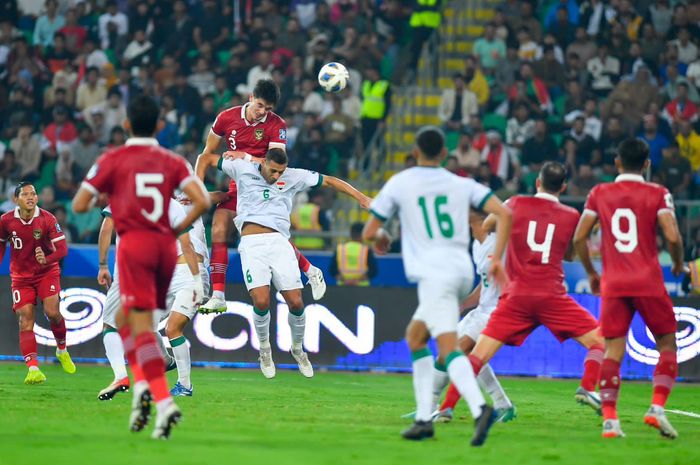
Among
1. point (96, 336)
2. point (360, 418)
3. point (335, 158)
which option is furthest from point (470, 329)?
point (335, 158)

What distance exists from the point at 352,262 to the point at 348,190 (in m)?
6.41

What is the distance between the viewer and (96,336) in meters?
18.3

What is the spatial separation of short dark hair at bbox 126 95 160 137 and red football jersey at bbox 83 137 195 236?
111mm

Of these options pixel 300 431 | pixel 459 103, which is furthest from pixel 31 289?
pixel 459 103

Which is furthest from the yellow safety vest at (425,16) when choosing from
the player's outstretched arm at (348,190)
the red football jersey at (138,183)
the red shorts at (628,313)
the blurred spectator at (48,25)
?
the red football jersey at (138,183)

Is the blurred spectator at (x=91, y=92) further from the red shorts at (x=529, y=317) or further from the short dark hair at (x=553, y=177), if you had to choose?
the red shorts at (x=529, y=317)

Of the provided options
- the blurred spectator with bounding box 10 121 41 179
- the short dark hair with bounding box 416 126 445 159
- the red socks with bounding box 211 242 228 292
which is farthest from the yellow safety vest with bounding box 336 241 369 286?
the short dark hair with bounding box 416 126 445 159

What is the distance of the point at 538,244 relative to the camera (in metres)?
10.9

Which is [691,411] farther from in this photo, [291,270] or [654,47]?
[654,47]

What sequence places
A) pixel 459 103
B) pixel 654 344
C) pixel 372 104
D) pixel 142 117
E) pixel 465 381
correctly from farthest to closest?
pixel 459 103
pixel 372 104
pixel 654 344
pixel 142 117
pixel 465 381

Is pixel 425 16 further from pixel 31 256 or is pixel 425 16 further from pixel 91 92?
pixel 31 256

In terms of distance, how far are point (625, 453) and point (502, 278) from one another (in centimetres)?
152

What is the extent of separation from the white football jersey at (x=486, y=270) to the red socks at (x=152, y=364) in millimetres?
3575

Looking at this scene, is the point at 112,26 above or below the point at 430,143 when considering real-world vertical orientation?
above
